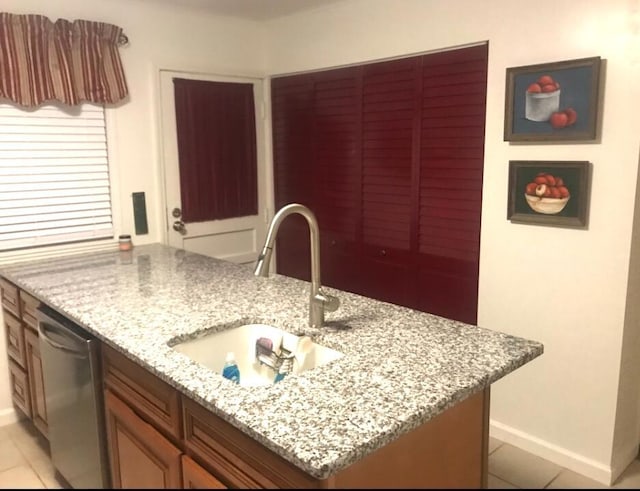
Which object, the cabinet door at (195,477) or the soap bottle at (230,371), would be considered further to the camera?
the soap bottle at (230,371)

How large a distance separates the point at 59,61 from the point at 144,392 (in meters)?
1.89

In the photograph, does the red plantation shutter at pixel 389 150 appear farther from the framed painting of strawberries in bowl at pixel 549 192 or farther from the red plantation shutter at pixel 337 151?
the framed painting of strawberries in bowl at pixel 549 192

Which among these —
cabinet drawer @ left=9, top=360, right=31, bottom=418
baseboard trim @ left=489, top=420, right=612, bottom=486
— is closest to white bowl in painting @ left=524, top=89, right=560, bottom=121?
baseboard trim @ left=489, top=420, right=612, bottom=486

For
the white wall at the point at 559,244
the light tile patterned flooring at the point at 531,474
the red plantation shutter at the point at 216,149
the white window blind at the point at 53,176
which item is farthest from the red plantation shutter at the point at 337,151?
the light tile patterned flooring at the point at 531,474

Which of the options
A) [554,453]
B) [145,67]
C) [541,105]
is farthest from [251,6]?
[554,453]

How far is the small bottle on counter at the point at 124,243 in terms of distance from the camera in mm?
3107

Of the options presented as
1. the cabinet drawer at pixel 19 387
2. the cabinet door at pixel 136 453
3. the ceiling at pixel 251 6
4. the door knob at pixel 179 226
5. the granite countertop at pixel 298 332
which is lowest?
the cabinet drawer at pixel 19 387

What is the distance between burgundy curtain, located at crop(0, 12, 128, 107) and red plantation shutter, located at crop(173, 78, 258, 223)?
436mm

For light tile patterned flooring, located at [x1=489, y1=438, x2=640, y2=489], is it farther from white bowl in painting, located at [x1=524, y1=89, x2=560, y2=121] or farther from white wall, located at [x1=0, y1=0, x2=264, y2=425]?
white wall, located at [x1=0, y1=0, x2=264, y2=425]

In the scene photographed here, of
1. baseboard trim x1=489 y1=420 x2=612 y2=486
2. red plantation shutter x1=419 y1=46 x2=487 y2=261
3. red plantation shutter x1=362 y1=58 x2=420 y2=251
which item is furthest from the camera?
red plantation shutter x1=362 y1=58 x2=420 y2=251

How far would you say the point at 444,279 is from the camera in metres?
2.84

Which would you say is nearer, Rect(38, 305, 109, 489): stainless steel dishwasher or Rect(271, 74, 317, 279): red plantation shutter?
Rect(38, 305, 109, 489): stainless steel dishwasher

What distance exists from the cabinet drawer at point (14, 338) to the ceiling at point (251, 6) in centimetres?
184

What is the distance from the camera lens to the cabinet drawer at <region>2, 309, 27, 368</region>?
263 cm
